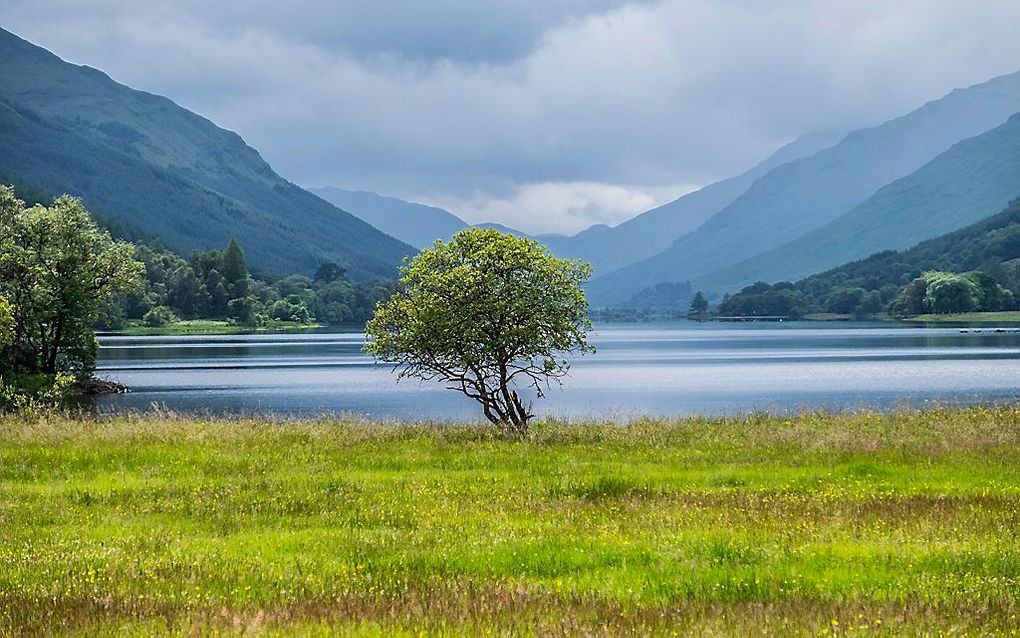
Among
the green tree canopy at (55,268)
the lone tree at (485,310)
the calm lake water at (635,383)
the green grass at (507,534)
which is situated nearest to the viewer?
the green grass at (507,534)

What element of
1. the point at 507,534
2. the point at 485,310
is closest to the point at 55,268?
the point at 485,310

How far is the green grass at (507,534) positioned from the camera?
984 cm

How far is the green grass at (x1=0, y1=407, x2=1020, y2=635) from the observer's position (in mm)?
9844

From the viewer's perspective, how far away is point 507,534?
15227mm

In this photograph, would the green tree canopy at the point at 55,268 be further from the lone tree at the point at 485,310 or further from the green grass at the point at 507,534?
the green grass at the point at 507,534

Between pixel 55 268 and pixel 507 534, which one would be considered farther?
pixel 55 268

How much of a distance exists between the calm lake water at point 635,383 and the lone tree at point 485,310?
8.01 metres

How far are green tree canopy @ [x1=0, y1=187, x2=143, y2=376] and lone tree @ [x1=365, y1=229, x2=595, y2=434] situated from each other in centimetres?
4338

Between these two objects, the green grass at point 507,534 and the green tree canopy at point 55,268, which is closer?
the green grass at point 507,534

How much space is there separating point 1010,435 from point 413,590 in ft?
79.3

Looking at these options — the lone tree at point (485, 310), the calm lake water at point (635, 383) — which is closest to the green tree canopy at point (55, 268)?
the calm lake water at point (635, 383)

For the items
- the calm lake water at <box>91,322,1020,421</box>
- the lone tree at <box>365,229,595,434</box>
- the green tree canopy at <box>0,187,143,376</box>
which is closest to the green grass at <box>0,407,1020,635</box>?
the lone tree at <box>365,229,595,434</box>

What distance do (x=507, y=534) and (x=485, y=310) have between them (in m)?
20.7

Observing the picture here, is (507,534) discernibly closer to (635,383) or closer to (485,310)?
(485,310)
